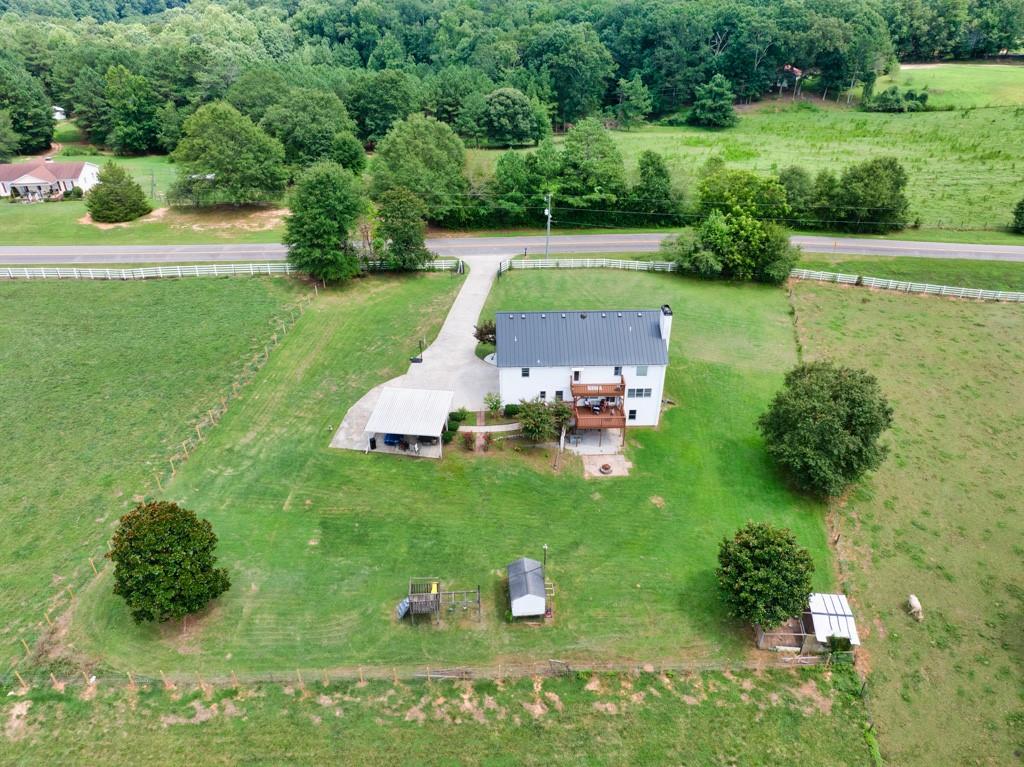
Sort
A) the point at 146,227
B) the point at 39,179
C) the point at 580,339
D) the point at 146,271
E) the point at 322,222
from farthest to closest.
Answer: the point at 39,179 < the point at 146,227 < the point at 146,271 < the point at 322,222 < the point at 580,339

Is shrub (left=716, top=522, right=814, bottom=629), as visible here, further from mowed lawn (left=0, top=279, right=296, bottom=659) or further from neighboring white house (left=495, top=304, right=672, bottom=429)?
mowed lawn (left=0, top=279, right=296, bottom=659)

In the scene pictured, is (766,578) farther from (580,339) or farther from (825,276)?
(825,276)

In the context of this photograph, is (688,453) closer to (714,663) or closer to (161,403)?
(714,663)

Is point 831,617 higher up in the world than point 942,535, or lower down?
higher up

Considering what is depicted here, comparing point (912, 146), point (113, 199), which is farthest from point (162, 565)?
point (912, 146)

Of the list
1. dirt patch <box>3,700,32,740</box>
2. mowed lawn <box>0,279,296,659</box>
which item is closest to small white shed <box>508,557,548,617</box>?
dirt patch <box>3,700,32,740</box>

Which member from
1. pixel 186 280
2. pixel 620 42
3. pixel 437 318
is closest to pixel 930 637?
pixel 437 318
